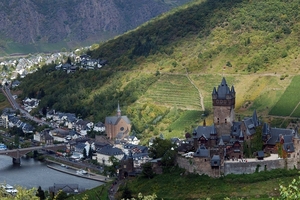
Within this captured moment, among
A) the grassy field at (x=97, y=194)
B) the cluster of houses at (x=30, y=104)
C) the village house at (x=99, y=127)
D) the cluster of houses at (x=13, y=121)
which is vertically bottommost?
the grassy field at (x=97, y=194)

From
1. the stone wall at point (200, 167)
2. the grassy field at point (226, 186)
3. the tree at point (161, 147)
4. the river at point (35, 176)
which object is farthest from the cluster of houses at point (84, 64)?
the grassy field at point (226, 186)

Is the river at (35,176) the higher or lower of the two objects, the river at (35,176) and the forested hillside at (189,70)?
the lower

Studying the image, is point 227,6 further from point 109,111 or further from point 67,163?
point 67,163

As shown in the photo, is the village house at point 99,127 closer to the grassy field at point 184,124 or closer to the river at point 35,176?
the river at point 35,176

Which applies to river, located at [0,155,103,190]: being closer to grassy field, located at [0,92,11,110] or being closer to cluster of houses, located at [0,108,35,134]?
cluster of houses, located at [0,108,35,134]

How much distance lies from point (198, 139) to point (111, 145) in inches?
1270

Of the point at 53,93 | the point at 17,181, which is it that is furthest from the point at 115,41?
the point at 17,181

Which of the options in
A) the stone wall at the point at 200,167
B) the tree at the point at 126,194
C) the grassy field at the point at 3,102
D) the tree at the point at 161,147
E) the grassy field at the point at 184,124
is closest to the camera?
the stone wall at the point at 200,167

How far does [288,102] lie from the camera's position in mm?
87562

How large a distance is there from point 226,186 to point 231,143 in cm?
520

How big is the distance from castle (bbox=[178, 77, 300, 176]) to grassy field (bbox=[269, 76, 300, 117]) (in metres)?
19.0

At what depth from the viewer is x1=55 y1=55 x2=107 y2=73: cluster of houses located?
138 meters

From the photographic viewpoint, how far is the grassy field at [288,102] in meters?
84.8

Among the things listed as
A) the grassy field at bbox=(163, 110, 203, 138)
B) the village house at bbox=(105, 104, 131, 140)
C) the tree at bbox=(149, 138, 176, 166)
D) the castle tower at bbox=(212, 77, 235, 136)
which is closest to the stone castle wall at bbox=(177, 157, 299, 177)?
the tree at bbox=(149, 138, 176, 166)
